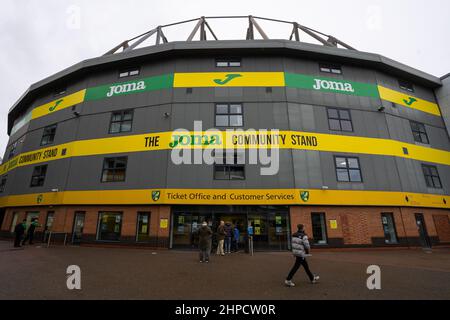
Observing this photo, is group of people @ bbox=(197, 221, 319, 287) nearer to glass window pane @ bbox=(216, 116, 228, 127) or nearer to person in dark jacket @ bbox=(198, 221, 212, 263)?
person in dark jacket @ bbox=(198, 221, 212, 263)

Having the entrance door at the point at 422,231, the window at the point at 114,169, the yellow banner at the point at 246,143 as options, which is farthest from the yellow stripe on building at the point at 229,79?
the entrance door at the point at 422,231

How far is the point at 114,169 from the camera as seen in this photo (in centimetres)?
1545

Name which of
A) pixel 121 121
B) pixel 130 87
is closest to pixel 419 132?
pixel 130 87

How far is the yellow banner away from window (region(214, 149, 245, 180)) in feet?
1.69

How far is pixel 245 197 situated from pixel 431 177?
48.3ft

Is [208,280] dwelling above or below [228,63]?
below

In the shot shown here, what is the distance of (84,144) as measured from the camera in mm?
16641

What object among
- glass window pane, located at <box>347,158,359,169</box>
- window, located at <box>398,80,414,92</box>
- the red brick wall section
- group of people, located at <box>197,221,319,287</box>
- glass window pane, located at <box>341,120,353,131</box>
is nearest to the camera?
group of people, located at <box>197,221,319,287</box>

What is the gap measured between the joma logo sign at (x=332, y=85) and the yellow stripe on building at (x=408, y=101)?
2.71 metres

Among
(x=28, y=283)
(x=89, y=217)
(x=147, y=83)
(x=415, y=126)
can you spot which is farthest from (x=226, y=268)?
(x=415, y=126)

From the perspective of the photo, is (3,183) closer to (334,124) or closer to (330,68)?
(334,124)

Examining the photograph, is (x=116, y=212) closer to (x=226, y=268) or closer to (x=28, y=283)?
(x=28, y=283)

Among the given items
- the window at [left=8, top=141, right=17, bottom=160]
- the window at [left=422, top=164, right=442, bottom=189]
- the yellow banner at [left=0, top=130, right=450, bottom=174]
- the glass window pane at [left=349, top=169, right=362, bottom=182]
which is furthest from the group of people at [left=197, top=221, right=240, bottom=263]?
the window at [left=8, top=141, right=17, bottom=160]

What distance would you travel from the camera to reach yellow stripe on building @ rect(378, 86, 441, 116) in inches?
688
